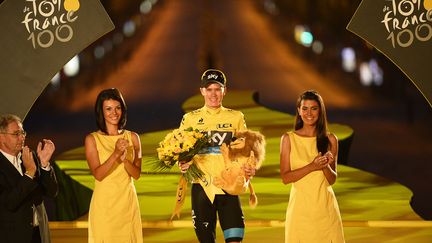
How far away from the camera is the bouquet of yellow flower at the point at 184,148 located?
672 centimetres

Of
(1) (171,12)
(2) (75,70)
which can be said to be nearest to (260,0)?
(1) (171,12)

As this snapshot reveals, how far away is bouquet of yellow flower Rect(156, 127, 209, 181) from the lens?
22.0 ft

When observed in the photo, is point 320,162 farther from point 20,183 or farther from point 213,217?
point 20,183

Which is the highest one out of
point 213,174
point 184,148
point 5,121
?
point 5,121

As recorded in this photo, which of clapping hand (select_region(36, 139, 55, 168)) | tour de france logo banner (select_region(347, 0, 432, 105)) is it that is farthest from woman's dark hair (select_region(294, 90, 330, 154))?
tour de france logo banner (select_region(347, 0, 432, 105))

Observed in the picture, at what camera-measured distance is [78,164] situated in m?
12.3

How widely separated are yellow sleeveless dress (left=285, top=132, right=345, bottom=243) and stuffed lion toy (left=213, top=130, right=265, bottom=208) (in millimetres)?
424

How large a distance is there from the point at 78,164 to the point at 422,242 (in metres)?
5.18

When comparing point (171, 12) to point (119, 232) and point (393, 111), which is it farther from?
point (119, 232)

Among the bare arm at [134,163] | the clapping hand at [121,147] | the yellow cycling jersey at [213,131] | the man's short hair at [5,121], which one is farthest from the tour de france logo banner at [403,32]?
the man's short hair at [5,121]

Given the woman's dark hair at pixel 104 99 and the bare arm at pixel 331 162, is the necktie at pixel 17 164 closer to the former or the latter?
the woman's dark hair at pixel 104 99

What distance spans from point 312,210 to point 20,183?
1826 mm

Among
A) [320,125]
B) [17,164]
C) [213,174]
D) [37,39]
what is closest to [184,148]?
[213,174]

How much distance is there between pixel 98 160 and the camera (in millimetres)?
6641
